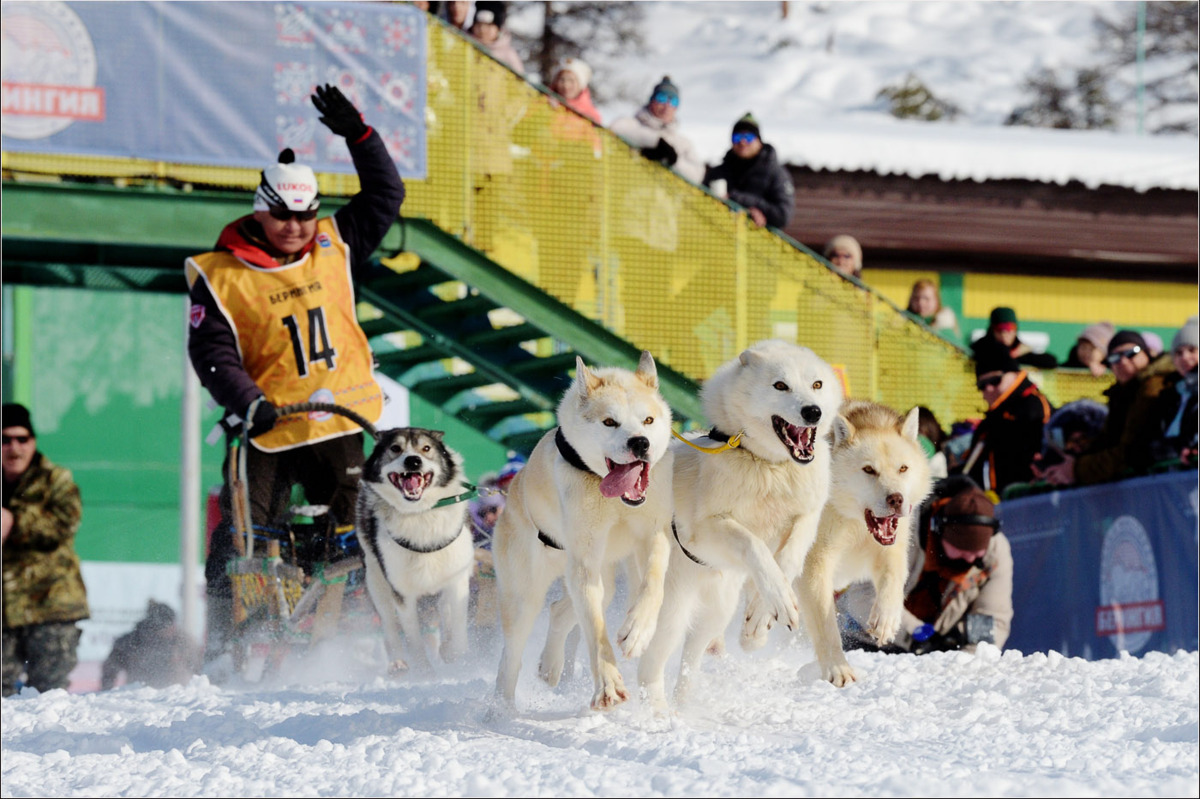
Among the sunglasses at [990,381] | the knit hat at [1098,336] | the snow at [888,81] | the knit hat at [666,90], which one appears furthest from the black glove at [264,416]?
the snow at [888,81]

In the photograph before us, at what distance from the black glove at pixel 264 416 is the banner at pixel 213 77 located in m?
3.00

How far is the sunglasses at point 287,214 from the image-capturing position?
6715mm

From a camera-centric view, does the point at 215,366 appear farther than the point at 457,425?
No

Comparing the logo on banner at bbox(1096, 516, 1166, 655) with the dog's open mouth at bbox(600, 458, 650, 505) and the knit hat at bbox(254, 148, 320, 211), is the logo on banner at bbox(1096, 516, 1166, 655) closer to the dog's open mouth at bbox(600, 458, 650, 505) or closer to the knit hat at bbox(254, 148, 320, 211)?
the dog's open mouth at bbox(600, 458, 650, 505)

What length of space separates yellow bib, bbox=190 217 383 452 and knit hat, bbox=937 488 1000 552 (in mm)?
2536

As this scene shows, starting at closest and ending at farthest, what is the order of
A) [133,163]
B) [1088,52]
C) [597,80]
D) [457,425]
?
[133,163], [457,425], [597,80], [1088,52]

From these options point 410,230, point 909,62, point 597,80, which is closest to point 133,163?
point 410,230

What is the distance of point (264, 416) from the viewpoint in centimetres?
623

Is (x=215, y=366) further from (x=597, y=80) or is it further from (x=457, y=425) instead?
(x=597, y=80)

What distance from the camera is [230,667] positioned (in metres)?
6.35

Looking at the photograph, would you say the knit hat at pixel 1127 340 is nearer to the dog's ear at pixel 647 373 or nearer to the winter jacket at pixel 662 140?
the winter jacket at pixel 662 140

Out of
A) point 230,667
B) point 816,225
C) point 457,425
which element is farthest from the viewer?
point 816,225

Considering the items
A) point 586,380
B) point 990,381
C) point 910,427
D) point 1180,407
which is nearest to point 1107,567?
point 1180,407

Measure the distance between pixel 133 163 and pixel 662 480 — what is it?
17.7ft
